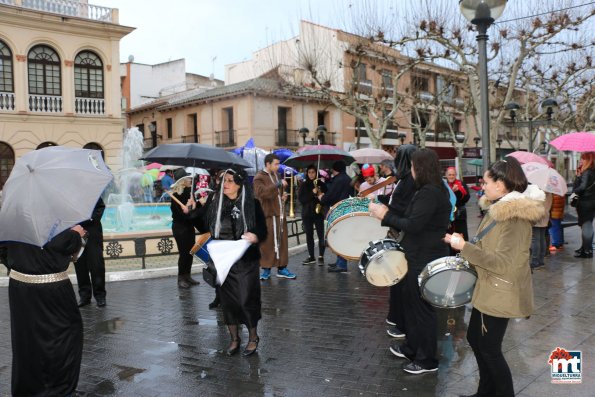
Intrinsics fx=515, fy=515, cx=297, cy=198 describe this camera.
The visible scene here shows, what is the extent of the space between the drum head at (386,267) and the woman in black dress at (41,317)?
2445mm

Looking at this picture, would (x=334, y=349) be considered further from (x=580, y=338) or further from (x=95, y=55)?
(x=95, y=55)

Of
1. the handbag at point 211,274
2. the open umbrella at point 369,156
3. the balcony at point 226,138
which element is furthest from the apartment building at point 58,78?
the handbag at point 211,274

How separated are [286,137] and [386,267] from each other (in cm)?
3129

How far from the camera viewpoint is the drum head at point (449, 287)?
3.73 meters

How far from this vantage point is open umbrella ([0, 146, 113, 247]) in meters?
3.50

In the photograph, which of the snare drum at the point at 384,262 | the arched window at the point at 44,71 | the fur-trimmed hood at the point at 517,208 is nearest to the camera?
the fur-trimmed hood at the point at 517,208

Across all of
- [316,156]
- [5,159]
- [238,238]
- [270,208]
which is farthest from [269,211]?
[5,159]

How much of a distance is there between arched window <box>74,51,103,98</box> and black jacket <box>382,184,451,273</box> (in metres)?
24.6

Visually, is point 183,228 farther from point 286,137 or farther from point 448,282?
point 286,137

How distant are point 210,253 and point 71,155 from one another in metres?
1.53

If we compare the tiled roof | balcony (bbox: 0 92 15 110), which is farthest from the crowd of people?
the tiled roof

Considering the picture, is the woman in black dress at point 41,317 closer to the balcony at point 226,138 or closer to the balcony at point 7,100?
the balcony at point 7,100

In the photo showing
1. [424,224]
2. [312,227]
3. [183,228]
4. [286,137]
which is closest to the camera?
[424,224]

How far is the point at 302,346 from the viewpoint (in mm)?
5172
